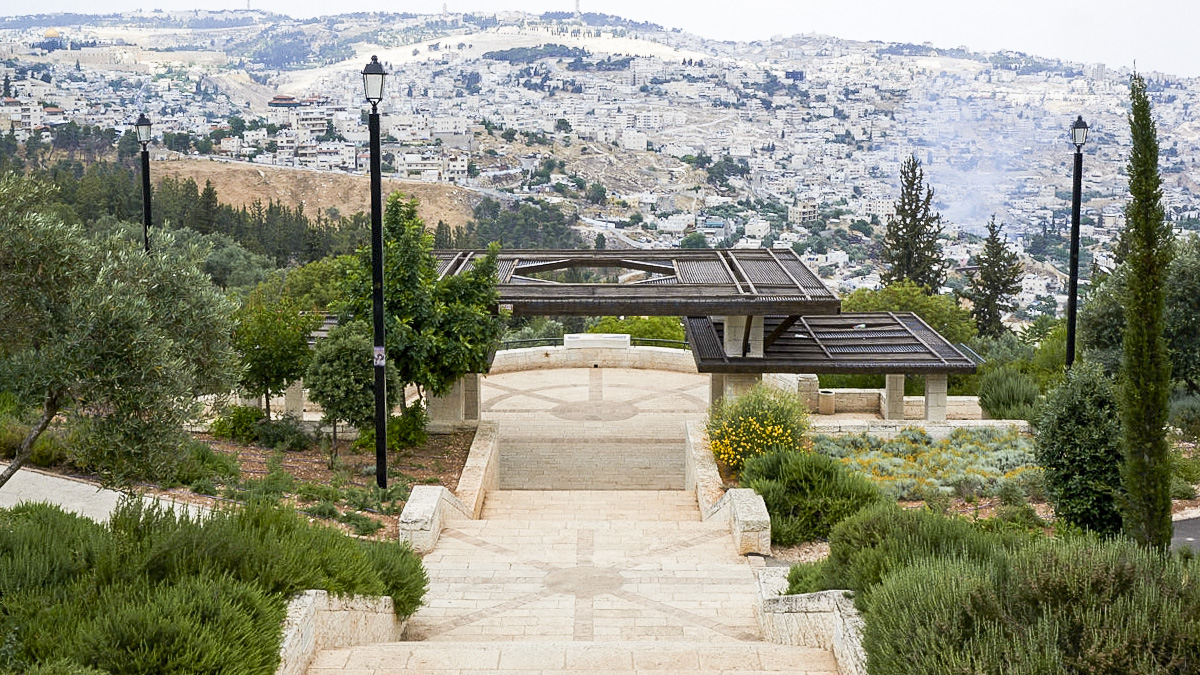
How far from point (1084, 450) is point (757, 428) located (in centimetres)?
408

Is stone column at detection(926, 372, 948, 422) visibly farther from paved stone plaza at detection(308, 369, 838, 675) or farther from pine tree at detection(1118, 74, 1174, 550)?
pine tree at detection(1118, 74, 1174, 550)

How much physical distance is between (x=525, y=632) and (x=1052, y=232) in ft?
340

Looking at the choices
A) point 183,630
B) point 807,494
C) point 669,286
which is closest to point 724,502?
point 807,494

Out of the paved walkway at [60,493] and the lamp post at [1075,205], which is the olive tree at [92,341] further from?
the lamp post at [1075,205]

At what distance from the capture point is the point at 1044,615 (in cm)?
499

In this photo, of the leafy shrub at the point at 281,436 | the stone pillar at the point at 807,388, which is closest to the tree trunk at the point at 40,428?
the leafy shrub at the point at 281,436

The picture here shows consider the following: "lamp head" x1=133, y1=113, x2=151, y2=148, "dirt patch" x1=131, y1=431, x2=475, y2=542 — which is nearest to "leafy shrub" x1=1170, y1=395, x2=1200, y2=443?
"dirt patch" x1=131, y1=431, x2=475, y2=542

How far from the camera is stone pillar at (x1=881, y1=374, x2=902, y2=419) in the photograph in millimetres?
18094

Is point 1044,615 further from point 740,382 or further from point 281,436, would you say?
point 740,382

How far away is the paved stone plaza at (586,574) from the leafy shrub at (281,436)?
8.49 ft

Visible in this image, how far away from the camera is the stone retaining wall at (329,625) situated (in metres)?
6.08

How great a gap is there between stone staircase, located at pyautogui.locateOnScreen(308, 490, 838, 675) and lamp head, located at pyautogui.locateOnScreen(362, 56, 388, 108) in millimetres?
4457

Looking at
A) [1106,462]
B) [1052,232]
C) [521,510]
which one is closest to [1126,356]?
[1106,462]

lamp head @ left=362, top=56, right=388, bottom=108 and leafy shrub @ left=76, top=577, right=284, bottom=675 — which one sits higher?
lamp head @ left=362, top=56, right=388, bottom=108
